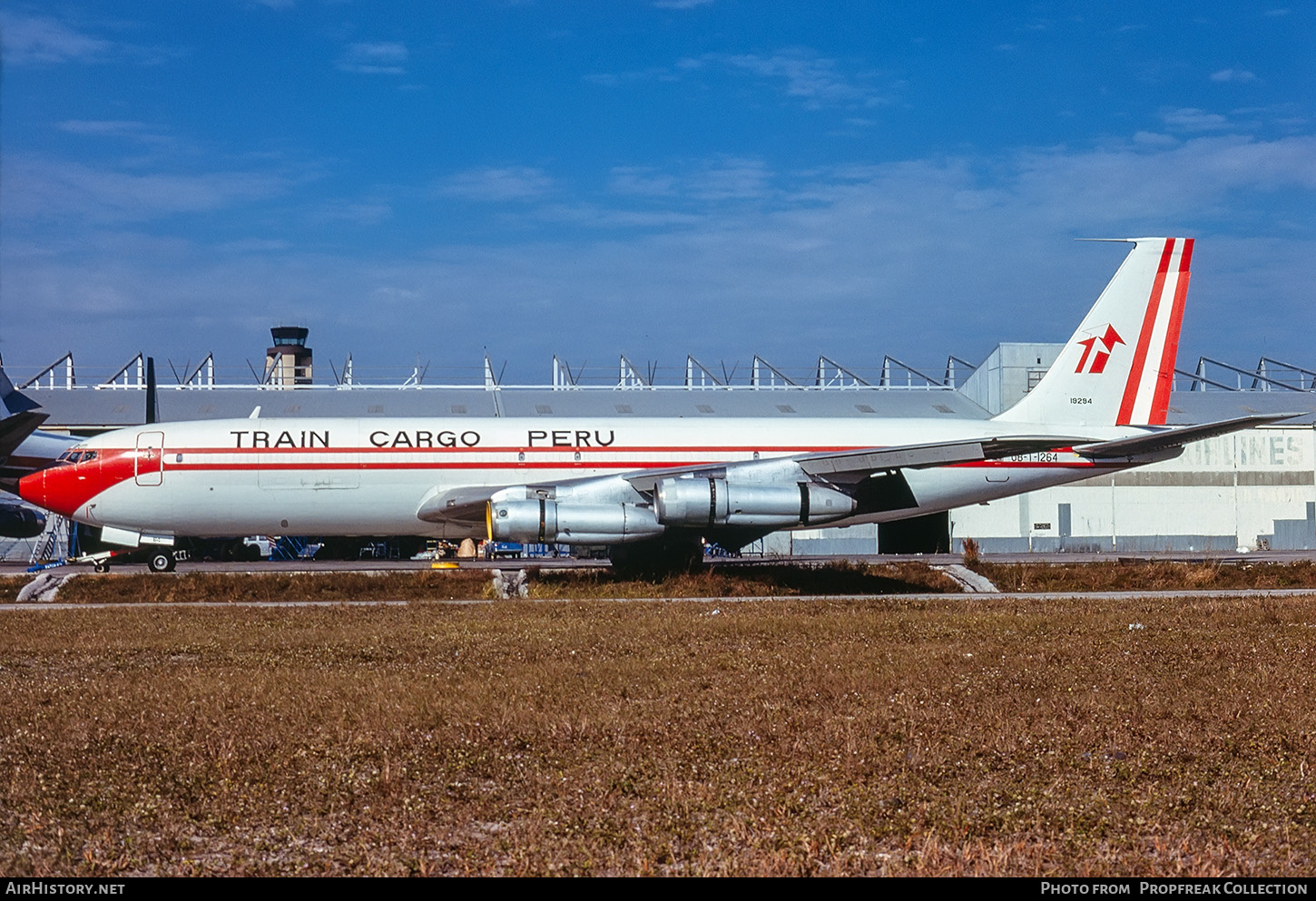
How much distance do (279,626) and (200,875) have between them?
496 inches

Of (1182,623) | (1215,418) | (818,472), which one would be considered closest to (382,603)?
(818,472)

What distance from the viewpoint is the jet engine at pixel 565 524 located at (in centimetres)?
2425

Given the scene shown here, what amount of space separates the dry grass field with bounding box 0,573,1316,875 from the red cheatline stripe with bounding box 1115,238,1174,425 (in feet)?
50.0

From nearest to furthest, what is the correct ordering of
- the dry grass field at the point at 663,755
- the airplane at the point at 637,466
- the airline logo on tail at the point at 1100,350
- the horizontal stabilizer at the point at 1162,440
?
the dry grass field at the point at 663,755, the horizontal stabilizer at the point at 1162,440, the airplane at the point at 637,466, the airline logo on tail at the point at 1100,350

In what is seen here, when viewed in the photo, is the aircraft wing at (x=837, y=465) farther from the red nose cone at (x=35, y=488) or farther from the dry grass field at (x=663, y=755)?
the dry grass field at (x=663, y=755)

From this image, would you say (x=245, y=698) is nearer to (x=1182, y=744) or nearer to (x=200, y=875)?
(x=200, y=875)

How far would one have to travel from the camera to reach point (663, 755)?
335 inches

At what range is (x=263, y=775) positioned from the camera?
790cm

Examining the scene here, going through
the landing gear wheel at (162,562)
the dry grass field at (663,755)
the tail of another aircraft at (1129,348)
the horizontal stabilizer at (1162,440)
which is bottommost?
the dry grass field at (663,755)

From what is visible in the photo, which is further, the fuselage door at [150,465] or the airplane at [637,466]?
the fuselage door at [150,465]

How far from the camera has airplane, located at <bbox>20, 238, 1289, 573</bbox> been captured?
25.1 m

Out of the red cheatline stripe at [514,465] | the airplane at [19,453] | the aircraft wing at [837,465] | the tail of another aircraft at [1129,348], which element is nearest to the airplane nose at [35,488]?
the airplane at [19,453]

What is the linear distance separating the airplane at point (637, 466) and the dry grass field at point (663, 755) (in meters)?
9.42
